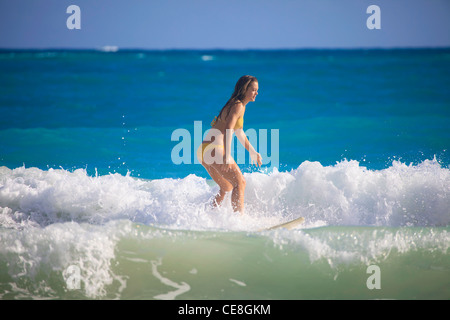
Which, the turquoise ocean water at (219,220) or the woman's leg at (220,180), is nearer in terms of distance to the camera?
the turquoise ocean water at (219,220)

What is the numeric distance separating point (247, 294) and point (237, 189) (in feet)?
3.65

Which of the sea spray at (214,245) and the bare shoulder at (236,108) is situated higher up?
the bare shoulder at (236,108)

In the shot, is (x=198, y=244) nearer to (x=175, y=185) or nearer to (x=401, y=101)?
(x=175, y=185)

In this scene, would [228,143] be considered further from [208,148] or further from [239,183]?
[239,183]

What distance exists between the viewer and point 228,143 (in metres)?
4.23

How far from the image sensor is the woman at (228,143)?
4195mm

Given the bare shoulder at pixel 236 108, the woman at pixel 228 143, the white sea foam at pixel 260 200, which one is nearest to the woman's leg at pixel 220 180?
the woman at pixel 228 143

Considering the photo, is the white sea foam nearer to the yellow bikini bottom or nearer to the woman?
the woman

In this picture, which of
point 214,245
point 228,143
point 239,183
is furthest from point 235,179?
point 214,245

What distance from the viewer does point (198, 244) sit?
3758mm

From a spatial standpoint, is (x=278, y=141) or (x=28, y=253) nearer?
(x=28, y=253)

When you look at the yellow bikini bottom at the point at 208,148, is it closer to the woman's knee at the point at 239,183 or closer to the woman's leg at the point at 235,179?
the woman's leg at the point at 235,179

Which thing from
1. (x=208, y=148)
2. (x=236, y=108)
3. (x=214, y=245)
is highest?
(x=236, y=108)
